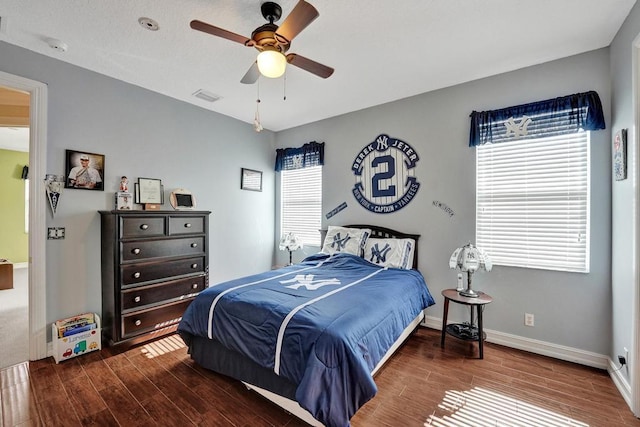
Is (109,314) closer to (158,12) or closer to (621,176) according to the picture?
(158,12)

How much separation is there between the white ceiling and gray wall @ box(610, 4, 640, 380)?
205 millimetres

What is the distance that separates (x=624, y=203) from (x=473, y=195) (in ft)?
3.70

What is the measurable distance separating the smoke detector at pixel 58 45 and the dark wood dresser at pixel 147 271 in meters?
1.47

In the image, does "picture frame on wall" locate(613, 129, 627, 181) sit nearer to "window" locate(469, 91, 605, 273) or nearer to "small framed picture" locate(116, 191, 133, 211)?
"window" locate(469, 91, 605, 273)

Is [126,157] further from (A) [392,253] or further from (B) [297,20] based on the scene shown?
(A) [392,253]

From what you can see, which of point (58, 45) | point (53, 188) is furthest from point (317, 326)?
point (58, 45)

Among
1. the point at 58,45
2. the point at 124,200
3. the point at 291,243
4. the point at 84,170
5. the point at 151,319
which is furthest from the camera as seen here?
the point at 291,243

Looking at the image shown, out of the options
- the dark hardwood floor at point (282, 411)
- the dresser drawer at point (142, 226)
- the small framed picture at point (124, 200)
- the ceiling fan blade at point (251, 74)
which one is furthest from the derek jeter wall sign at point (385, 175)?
the small framed picture at point (124, 200)

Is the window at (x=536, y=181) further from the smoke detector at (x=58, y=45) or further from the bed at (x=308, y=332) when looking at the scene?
the smoke detector at (x=58, y=45)

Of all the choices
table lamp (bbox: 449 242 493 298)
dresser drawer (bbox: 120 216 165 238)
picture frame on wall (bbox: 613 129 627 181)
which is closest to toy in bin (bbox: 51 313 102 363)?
dresser drawer (bbox: 120 216 165 238)

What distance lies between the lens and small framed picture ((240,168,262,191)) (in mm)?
4328

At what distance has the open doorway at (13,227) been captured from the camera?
2.86m

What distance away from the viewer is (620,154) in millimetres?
2086

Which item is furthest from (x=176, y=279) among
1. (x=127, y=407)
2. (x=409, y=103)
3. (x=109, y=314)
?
(x=409, y=103)
